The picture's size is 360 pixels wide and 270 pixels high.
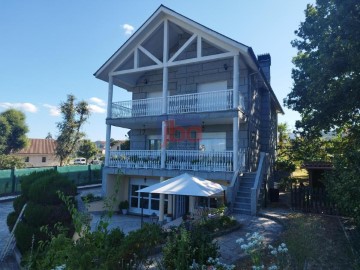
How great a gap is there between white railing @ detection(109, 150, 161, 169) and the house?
2.3 inches

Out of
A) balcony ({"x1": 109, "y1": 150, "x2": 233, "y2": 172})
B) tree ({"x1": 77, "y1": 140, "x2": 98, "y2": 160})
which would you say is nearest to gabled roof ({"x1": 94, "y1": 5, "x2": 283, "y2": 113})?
balcony ({"x1": 109, "y1": 150, "x2": 233, "y2": 172})

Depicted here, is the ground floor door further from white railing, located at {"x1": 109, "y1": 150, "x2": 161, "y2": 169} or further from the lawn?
the lawn

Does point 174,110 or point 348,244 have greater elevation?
point 174,110

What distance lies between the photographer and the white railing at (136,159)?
15547 mm

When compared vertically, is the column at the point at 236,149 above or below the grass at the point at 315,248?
above

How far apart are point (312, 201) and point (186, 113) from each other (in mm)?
7593

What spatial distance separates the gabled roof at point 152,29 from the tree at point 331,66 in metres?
2.98

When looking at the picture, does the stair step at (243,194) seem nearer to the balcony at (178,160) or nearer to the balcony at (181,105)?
the balcony at (178,160)

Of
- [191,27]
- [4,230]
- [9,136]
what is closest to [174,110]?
[191,27]

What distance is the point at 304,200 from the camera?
13008 millimetres

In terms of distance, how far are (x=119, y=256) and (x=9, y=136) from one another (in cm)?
4544

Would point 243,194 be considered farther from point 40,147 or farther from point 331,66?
point 40,147

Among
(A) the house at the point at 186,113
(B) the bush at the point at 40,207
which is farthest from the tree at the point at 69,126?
(B) the bush at the point at 40,207

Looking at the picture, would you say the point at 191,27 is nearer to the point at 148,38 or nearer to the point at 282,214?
the point at 148,38
